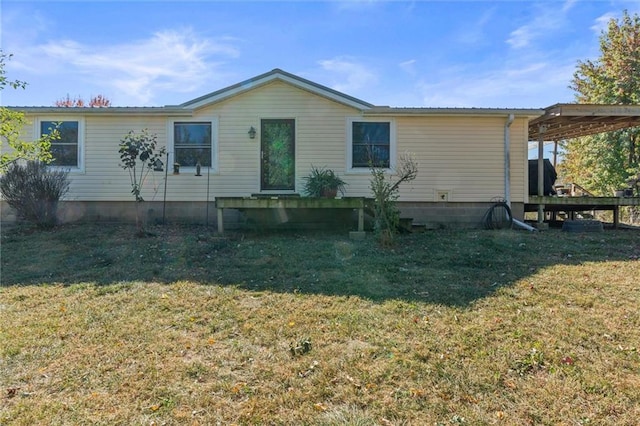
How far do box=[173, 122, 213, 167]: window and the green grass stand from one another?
12.2ft

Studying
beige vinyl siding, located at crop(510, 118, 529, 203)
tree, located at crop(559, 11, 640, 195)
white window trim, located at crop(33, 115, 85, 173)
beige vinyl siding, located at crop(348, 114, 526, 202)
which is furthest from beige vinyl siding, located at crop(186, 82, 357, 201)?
tree, located at crop(559, 11, 640, 195)

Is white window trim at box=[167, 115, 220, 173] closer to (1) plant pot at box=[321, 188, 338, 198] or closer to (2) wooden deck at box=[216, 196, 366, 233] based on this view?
(2) wooden deck at box=[216, 196, 366, 233]

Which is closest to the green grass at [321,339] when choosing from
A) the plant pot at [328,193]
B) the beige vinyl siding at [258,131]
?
the plant pot at [328,193]

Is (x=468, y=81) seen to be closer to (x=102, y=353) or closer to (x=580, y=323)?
(x=580, y=323)

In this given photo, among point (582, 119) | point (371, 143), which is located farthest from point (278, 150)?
point (582, 119)

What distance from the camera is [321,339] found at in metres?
3.30

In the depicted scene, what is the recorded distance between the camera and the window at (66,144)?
9211 mm

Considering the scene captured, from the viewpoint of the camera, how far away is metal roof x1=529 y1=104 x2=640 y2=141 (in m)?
8.55

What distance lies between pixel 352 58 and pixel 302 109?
79.9 inches

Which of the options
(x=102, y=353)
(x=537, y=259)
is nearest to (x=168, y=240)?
(x=102, y=353)

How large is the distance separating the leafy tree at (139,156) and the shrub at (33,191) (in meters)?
1.51

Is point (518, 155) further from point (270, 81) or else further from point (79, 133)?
point (79, 133)

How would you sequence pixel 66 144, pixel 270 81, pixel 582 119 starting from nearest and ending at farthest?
1. pixel 270 81
2. pixel 66 144
3. pixel 582 119

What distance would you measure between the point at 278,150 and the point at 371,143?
2.26 meters
